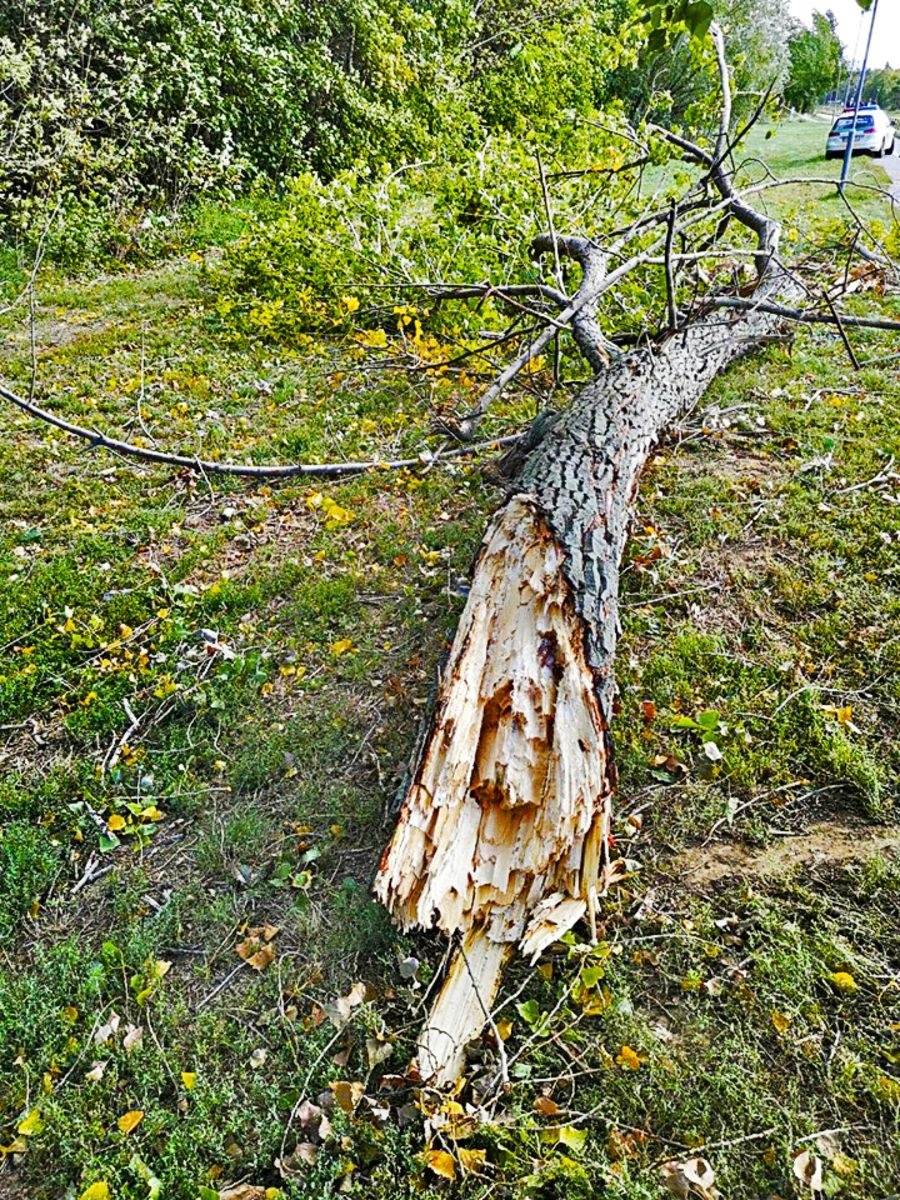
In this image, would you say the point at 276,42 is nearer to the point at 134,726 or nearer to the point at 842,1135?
the point at 134,726

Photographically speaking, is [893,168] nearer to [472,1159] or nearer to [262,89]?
[262,89]

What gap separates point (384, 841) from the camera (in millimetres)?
2186

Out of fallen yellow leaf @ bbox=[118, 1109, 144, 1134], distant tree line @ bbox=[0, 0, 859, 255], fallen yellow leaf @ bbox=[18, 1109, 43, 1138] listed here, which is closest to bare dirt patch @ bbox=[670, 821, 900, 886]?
fallen yellow leaf @ bbox=[118, 1109, 144, 1134]

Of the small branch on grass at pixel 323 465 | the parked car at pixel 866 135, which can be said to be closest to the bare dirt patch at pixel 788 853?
the small branch on grass at pixel 323 465

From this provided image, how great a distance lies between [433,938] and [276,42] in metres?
10.7

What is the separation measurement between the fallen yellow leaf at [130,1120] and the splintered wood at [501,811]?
62 centimetres

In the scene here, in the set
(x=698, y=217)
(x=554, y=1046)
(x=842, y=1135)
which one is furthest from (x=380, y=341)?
(x=842, y=1135)

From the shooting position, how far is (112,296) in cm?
674

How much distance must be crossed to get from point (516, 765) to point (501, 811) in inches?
4.9

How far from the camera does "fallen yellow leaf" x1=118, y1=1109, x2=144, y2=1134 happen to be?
159cm

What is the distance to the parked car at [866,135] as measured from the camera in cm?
1438

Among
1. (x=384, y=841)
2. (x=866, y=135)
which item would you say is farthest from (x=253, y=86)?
(x=866, y=135)

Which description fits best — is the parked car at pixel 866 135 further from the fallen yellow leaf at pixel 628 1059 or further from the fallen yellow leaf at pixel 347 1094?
the fallen yellow leaf at pixel 347 1094

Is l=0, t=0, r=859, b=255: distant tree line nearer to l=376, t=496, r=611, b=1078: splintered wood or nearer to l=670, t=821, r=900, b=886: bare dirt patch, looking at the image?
l=376, t=496, r=611, b=1078: splintered wood
